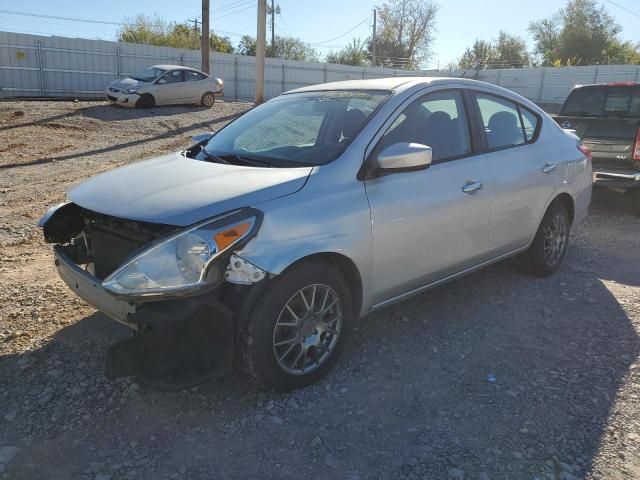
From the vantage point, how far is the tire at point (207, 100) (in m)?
20.1

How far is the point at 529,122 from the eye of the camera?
193 inches

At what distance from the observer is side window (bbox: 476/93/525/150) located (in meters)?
4.39

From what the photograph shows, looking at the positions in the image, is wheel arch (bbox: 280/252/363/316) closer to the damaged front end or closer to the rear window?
the damaged front end

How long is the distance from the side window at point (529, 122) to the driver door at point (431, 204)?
89 centimetres

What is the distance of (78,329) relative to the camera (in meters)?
3.85

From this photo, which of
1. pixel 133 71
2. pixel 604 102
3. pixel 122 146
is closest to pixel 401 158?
pixel 604 102

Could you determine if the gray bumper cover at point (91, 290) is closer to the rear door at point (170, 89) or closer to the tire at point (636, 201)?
the tire at point (636, 201)

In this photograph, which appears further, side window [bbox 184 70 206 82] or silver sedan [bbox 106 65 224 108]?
side window [bbox 184 70 206 82]

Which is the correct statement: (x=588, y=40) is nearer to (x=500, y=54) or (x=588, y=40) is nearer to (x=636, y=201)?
(x=500, y=54)

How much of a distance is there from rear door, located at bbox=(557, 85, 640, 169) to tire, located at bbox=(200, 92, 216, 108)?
14130mm

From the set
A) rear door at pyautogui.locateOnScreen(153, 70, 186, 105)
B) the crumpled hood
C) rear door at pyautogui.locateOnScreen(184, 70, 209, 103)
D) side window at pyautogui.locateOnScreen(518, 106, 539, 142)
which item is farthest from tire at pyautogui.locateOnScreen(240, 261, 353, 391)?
rear door at pyautogui.locateOnScreen(184, 70, 209, 103)

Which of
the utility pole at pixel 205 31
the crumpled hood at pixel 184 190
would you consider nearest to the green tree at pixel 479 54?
the utility pole at pixel 205 31

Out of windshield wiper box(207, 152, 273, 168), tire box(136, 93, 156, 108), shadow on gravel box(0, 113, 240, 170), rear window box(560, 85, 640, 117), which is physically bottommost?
shadow on gravel box(0, 113, 240, 170)

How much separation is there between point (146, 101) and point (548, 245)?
1584 cm
